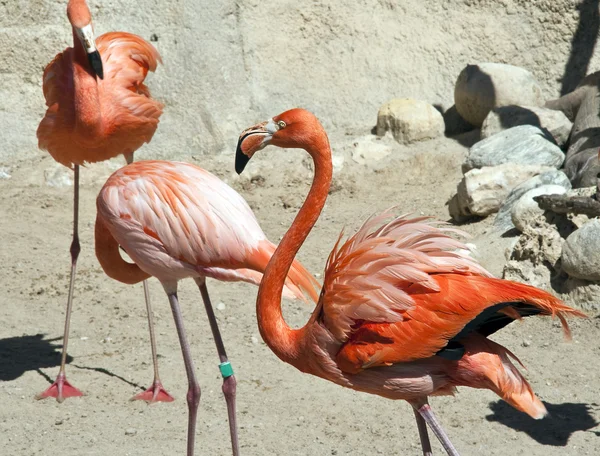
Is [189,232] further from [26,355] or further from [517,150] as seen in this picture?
[517,150]

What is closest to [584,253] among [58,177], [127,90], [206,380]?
[206,380]

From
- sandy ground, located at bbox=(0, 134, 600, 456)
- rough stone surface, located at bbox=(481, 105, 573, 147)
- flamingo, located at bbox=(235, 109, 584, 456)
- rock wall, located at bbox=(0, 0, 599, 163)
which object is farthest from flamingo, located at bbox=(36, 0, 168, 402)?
rough stone surface, located at bbox=(481, 105, 573, 147)

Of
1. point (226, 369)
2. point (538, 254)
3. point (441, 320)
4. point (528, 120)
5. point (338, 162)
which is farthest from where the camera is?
point (338, 162)

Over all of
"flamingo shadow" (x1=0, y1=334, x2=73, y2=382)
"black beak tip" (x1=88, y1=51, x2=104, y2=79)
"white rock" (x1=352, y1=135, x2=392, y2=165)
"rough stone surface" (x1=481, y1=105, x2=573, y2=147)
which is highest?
"black beak tip" (x1=88, y1=51, x2=104, y2=79)

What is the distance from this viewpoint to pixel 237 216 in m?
3.55

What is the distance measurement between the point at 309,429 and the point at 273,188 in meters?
3.54

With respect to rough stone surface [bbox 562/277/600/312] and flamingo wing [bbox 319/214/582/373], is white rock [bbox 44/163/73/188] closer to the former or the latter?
rough stone surface [bbox 562/277/600/312]

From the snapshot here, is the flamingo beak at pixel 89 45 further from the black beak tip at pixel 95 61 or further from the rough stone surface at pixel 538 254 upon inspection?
the rough stone surface at pixel 538 254

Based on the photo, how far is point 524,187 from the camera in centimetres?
600

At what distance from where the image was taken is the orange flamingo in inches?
137

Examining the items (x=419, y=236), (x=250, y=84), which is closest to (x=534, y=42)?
(x=250, y=84)

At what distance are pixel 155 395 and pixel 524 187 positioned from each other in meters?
3.02

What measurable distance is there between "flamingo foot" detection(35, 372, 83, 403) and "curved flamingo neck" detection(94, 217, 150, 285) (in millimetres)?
810

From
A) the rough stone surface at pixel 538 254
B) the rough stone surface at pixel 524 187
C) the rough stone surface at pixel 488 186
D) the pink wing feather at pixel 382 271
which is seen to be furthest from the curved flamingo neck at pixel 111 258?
the rough stone surface at pixel 488 186
